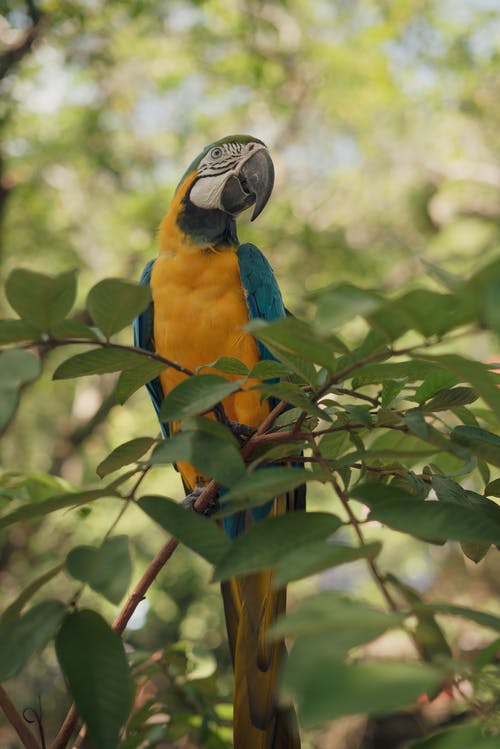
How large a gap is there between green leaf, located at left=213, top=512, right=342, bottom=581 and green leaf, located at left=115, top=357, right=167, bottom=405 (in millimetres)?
155

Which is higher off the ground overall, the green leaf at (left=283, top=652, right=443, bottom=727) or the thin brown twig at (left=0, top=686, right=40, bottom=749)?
the green leaf at (left=283, top=652, right=443, bottom=727)

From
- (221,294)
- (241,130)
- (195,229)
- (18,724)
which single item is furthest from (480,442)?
(241,130)

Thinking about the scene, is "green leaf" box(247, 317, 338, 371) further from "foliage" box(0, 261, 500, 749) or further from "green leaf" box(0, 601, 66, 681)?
"green leaf" box(0, 601, 66, 681)

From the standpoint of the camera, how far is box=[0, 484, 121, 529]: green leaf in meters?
0.40

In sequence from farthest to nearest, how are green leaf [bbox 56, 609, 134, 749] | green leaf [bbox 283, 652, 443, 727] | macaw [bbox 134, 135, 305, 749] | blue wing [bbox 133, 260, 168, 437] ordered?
1. blue wing [bbox 133, 260, 168, 437]
2. macaw [bbox 134, 135, 305, 749]
3. green leaf [bbox 56, 609, 134, 749]
4. green leaf [bbox 283, 652, 443, 727]

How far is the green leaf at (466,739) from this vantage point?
0.85ft

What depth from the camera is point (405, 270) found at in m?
3.98

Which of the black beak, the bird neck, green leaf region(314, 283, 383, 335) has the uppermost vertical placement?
the black beak

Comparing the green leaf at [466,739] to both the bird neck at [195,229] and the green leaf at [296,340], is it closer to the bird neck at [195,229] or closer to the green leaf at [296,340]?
the green leaf at [296,340]

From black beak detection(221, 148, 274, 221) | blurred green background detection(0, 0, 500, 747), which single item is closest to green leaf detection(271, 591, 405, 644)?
black beak detection(221, 148, 274, 221)

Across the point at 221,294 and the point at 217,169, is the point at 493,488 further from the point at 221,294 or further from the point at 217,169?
the point at 217,169

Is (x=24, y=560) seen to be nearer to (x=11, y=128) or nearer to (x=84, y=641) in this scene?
(x=11, y=128)

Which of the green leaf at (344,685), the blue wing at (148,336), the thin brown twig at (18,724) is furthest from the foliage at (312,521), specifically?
the blue wing at (148,336)

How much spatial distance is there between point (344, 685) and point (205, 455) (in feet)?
0.65
